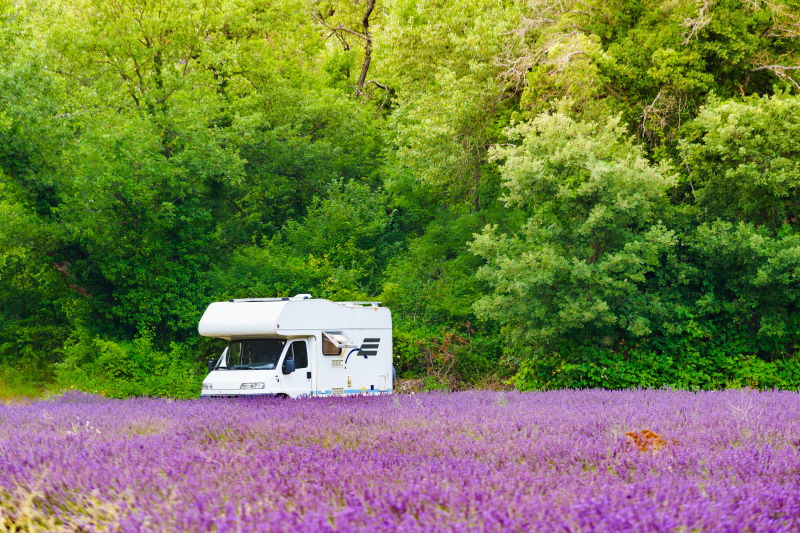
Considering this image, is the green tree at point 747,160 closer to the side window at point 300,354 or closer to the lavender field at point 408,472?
the side window at point 300,354

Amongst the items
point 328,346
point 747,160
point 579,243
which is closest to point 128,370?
point 328,346

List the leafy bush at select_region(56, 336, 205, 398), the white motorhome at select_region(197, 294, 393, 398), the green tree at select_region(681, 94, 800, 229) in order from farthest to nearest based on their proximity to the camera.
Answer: the leafy bush at select_region(56, 336, 205, 398) < the green tree at select_region(681, 94, 800, 229) < the white motorhome at select_region(197, 294, 393, 398)

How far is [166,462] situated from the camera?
6.07 metres

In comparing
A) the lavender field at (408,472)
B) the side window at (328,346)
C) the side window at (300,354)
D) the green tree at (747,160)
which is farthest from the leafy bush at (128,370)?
the green tree at (747,160)

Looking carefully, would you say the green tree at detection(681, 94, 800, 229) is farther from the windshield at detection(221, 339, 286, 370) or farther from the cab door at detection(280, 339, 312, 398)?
the windshield at detection(221, 339, 286, 370)

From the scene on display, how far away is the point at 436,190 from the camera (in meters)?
29.0

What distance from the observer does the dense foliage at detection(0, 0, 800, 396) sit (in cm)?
1888

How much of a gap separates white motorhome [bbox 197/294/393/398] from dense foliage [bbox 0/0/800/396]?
4.12m

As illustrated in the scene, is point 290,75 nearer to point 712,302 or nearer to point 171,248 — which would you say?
point 171,248

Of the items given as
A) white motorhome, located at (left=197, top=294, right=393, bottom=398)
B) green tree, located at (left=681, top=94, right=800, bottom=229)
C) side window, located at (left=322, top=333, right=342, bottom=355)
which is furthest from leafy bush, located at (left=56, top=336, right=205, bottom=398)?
green tree, located at (left=681, top=94, right=800, bottom=229)

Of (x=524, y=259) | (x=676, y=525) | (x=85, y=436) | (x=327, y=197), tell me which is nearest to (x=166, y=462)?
(x=85, y=436)

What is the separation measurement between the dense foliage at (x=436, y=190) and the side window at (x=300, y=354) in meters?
5.15

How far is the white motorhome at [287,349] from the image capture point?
15.7m

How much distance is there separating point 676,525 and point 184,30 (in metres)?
26.2
